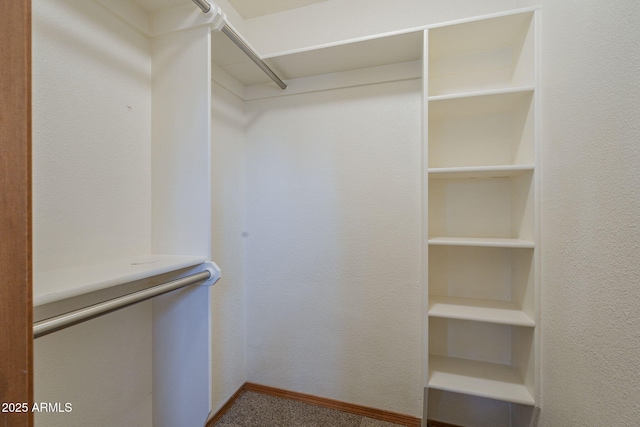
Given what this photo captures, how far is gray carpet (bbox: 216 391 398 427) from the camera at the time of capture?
1.64 m

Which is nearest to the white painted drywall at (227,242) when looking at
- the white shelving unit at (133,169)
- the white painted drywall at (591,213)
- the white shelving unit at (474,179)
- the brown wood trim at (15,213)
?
the white shelving unit at (474,179)

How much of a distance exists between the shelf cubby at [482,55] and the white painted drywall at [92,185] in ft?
5.01

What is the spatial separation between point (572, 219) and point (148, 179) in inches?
Result: 71.0

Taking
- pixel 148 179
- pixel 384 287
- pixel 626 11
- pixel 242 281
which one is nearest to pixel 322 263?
pixel 384 287

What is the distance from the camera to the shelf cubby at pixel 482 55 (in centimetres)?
129

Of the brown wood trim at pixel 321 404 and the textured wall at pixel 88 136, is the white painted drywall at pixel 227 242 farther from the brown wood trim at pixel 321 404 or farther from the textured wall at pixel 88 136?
the textured wall at pixel 88 136

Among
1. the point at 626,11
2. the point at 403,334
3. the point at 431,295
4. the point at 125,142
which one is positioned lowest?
the point at 403,334

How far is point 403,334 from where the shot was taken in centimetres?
166

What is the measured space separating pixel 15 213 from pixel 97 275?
0.50 m

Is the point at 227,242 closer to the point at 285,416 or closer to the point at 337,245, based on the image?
the point at 337,245

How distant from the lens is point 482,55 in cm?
151

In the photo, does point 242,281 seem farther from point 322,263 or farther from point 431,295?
point 431,295

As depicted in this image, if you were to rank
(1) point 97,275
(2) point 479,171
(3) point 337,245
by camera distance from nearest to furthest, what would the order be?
1. (1) point 97,275
2. (2) point 479,171
3. (3) point 337,245

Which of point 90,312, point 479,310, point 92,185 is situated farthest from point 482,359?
point 92,185
